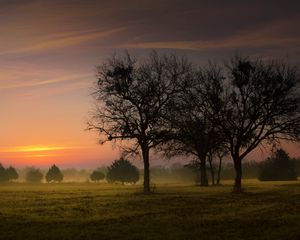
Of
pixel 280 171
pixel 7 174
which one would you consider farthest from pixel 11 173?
pixel 280 171

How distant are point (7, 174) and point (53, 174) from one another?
13439 millimetres

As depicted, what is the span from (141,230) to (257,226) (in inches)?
221

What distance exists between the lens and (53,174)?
446 feet

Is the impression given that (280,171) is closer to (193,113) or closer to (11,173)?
(193,113)

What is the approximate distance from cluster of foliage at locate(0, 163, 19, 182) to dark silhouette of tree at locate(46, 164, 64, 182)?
416 inches

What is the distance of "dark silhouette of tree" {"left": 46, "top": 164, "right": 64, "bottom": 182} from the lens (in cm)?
13512

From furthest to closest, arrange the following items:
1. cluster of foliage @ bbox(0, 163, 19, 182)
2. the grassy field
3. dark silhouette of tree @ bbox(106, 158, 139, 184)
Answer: cluster of foliage @ bbox(0, 163, 19, 182) → dark silhouette of tree @ bbox(106, 158, 139, 184) → the grassy field

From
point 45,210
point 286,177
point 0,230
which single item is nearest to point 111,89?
point 45,210

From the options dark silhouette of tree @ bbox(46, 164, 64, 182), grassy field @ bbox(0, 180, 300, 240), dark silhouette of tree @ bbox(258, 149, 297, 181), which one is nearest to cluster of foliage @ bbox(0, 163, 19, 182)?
dark silhouette of tree @ bbox(46, 164, 64, 182)

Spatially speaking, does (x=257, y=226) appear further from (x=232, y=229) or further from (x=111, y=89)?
(x=111, y=89)

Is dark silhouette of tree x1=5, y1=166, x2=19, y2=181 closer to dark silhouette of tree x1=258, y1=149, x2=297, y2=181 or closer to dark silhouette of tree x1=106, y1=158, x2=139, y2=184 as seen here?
dark silhouette of tree x1=106, y1=158, x2=139, y2=184

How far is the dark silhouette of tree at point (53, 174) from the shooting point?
13512 cm

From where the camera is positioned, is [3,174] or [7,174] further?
[7,174]

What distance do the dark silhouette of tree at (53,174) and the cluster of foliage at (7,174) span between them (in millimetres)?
10557
